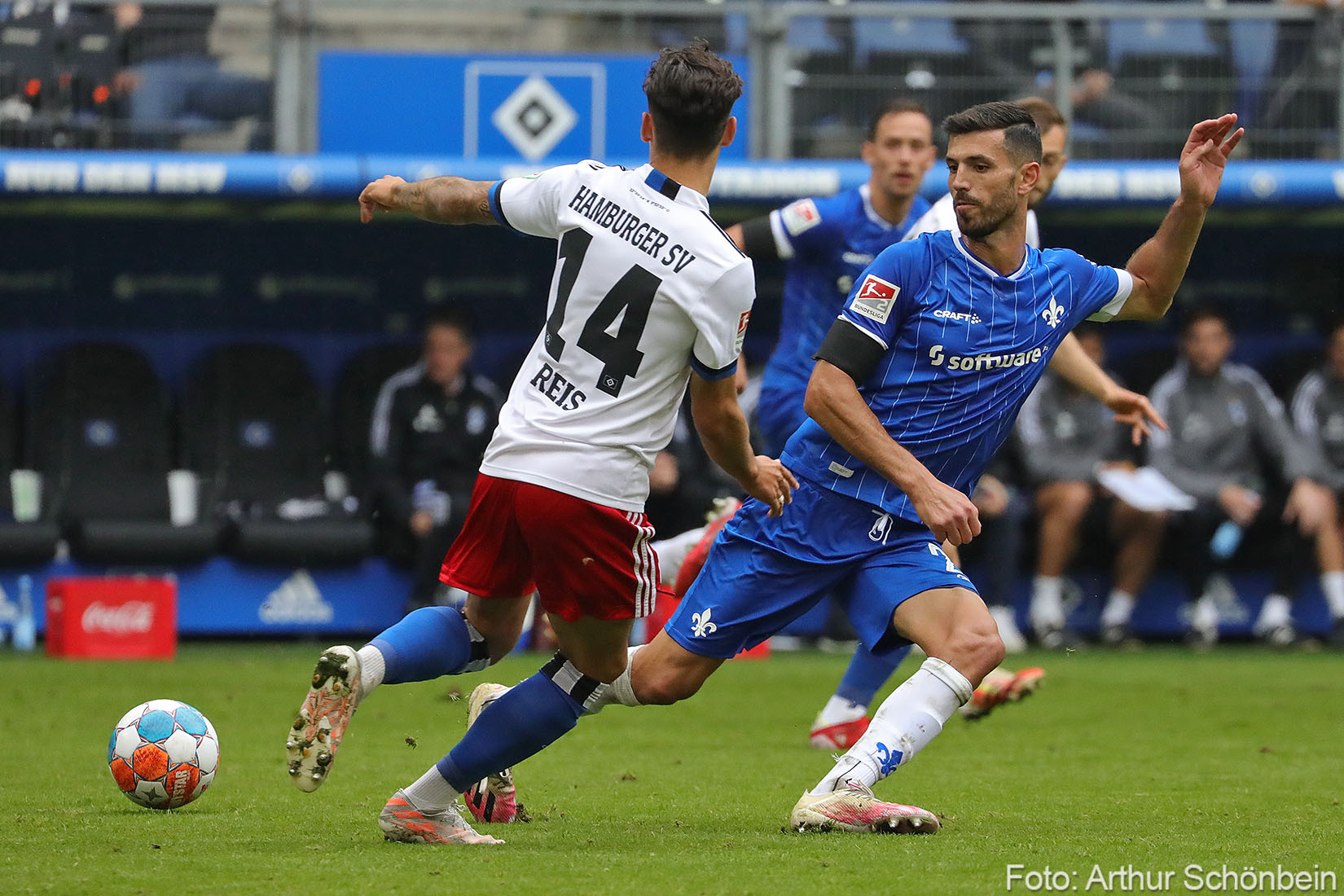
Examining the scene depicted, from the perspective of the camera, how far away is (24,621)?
10977 mm

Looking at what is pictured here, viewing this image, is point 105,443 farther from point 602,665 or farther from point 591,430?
point 591,430

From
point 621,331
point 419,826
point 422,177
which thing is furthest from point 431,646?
point 422,177

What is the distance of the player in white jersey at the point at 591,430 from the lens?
4.23m

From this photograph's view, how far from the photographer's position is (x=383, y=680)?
14.2ft

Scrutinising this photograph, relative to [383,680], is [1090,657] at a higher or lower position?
lower

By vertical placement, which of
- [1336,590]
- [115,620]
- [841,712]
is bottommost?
[115,620]

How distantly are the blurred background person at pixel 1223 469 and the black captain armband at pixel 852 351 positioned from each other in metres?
7.44

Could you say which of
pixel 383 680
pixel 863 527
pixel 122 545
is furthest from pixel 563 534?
pixel 122 545

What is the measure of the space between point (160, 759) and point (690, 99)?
2285 mm

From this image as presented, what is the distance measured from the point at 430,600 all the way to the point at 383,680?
6.90 metres

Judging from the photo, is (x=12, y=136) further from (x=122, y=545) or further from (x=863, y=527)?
(x=863, y=527)

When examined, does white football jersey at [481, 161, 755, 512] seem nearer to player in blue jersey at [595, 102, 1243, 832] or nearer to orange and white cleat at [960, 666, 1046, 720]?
player in blue jersey at [595, 102, 1243, 832]

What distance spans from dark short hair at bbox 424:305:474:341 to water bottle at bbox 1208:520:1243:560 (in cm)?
498

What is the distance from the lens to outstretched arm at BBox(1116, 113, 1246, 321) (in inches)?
206
